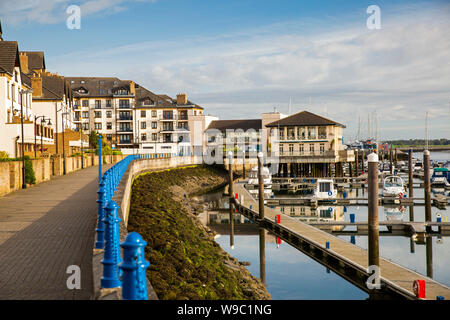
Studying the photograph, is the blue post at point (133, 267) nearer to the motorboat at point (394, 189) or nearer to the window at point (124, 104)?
the motorboat at point (394, 189)

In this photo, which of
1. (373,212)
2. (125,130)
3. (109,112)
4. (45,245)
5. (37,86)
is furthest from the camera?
(125,130)

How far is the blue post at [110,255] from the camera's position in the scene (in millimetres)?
6957

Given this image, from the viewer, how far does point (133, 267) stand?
4879 millimetres

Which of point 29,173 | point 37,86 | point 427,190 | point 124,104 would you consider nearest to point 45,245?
point 29,173

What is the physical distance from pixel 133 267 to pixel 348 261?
676 inches

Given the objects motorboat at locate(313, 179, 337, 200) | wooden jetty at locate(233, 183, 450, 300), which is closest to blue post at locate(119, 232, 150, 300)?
wooden jetty at locate(233, 183, 450, 300)

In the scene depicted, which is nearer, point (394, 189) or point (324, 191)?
point (324, 191)

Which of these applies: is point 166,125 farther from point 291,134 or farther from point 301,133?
point 301,133

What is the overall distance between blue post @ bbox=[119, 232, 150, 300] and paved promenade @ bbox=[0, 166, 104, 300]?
3307 millimetres

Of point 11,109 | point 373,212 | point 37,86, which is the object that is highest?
point 37,86

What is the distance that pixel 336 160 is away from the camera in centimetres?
7612

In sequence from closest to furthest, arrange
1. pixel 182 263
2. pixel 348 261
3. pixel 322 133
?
pixel 182 263 → pixel 348 261 → pixel 322 133

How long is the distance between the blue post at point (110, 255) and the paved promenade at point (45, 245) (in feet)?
3.90

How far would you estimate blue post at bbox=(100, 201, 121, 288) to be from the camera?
22.8 ft
